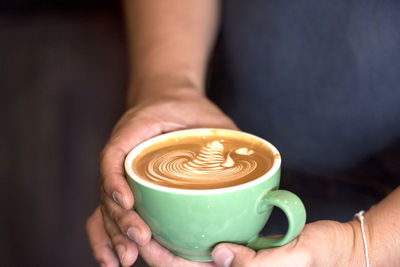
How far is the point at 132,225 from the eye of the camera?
723mm

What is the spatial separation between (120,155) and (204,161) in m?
0.15

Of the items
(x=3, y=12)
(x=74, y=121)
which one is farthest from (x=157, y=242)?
(x=3, y=12)

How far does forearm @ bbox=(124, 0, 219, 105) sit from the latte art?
30 cm

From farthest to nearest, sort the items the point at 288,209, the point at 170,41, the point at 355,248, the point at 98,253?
the point at 170,41 → the point at 98,253 → the point at 355,248 → the point at 288,209

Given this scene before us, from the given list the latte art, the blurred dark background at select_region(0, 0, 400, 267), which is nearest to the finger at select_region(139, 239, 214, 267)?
the latte art

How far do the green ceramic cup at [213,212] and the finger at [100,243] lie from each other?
0.22m

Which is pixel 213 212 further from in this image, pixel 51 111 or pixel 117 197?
pixel 51 111

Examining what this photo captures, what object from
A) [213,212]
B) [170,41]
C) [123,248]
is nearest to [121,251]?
[123,248]

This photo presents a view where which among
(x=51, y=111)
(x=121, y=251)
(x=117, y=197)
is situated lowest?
(x=51, y=111)

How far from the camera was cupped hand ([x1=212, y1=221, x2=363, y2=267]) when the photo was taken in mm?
682

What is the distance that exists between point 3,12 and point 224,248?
1313mm

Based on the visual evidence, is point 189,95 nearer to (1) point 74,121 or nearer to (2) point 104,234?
(2) point 104,234

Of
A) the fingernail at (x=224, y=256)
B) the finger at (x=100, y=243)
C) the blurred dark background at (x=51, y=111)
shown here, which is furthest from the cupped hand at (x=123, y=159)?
the blurred dark background at (x=51, y=111)

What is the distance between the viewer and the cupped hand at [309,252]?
68 centimetres
